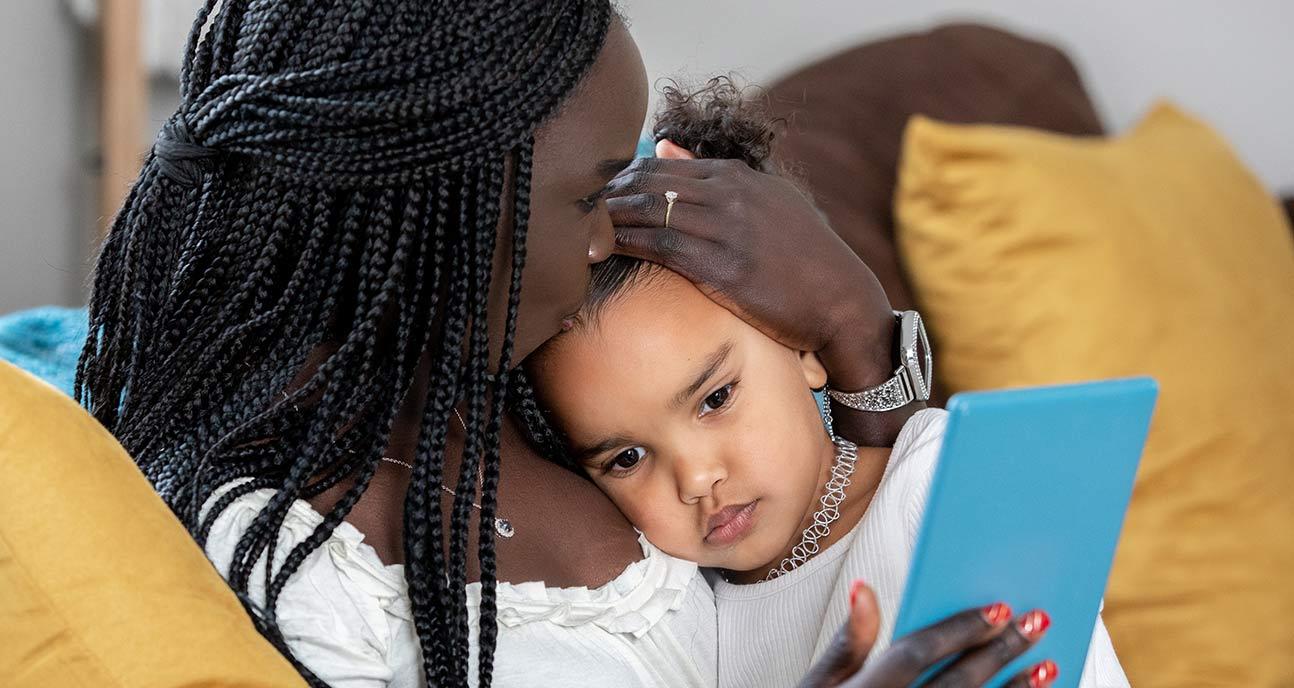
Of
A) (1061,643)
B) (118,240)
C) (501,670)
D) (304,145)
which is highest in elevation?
(304,145)

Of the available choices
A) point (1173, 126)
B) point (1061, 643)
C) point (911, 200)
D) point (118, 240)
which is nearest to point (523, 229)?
point (118, 240)

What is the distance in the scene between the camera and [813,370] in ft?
3.78

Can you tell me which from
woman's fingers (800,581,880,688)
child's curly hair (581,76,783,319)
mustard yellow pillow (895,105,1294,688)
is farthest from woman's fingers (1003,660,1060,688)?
mustard yellow pillow (895,105,1294,688)

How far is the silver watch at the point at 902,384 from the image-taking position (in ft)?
3.77

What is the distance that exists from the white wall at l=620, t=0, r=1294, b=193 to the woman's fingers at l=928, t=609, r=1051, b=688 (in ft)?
5.48

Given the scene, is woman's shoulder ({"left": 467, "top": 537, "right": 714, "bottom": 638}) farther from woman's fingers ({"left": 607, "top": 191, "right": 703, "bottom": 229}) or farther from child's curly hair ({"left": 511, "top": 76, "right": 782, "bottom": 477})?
woman's fingers ({"left": 607, "top": 191, "right": 703, "bottom": 229})

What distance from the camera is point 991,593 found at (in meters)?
0.74

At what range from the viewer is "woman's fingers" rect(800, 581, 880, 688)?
692 mm

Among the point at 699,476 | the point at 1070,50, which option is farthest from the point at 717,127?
the point at 1070,50

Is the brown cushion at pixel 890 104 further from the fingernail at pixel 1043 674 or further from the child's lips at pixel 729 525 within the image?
the fingernail at pixel 1043 674

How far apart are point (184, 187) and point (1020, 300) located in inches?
39.9

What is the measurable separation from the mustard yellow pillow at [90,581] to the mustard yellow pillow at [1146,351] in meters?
1.07

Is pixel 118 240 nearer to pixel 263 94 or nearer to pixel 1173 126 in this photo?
pixel 263 94

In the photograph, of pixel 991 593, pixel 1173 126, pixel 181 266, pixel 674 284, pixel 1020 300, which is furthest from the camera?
pixel 1173 126
